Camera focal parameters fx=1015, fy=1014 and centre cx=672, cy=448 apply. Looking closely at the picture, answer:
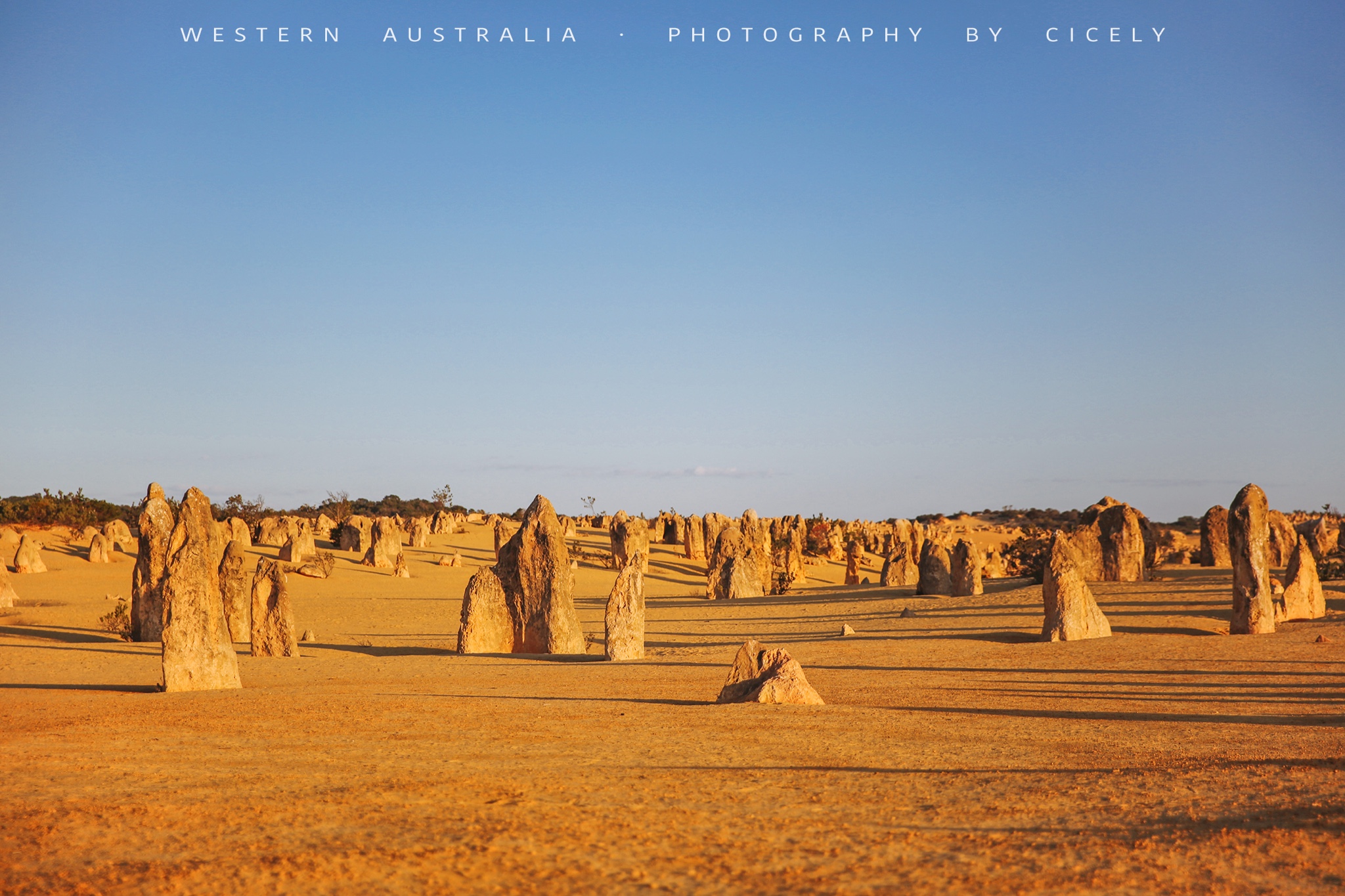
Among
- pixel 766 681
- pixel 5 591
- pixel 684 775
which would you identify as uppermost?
pixel 5 591

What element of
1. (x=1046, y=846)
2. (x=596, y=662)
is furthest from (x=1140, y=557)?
(x=1046, y=846)

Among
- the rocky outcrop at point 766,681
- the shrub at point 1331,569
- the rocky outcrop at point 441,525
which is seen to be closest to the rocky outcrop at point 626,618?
the rocky outcrop at point 766,681

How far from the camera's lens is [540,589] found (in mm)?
18312

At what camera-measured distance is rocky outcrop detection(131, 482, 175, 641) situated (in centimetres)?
1853

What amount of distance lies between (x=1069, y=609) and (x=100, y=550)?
32200 mm

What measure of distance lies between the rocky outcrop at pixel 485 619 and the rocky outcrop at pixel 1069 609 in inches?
379

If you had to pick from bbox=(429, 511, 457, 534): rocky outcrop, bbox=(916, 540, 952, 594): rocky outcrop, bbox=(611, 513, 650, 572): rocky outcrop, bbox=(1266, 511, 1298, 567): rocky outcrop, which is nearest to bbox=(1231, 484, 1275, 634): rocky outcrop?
bbox=(1266, 511, 1298, 567): rocky outcrop

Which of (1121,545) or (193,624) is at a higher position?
(1121,545)

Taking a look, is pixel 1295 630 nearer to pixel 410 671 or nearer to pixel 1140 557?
pixel 1140 557

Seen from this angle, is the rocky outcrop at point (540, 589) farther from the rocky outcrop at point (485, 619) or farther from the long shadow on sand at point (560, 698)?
the long shadow on sand at point (560, 698)

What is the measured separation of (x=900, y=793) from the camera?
6.94 meters

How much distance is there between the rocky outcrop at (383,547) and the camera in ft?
126

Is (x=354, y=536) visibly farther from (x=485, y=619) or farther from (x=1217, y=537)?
(x=1217, y=537)

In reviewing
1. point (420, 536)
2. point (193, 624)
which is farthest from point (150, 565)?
point (420, 536)
